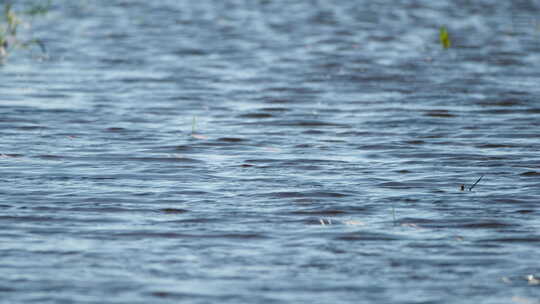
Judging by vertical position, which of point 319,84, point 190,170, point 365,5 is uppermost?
point 190,170

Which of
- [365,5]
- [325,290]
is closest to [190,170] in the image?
[325,290]

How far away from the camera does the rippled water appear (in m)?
5.02

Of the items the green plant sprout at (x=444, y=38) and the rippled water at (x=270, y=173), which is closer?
the rippled water at (x=270, y=173)

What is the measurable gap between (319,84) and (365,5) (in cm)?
1054

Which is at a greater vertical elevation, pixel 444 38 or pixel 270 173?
pixel 270 173

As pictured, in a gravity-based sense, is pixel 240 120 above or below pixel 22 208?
below

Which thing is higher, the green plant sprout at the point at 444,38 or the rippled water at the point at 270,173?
the rippled water at the point at 270,173

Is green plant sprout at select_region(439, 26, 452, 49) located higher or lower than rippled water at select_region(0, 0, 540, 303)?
lower

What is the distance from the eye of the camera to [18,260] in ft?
17.1

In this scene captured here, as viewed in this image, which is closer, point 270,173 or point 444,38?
point 270,173

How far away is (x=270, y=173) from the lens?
7410 mm

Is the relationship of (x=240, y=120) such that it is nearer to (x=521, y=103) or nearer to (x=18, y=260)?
(x=521, y=103)

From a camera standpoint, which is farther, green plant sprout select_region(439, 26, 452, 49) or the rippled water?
green plant sprout select_region(439, 26, 452, 49)

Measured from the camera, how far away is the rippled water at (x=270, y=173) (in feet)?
16.5
